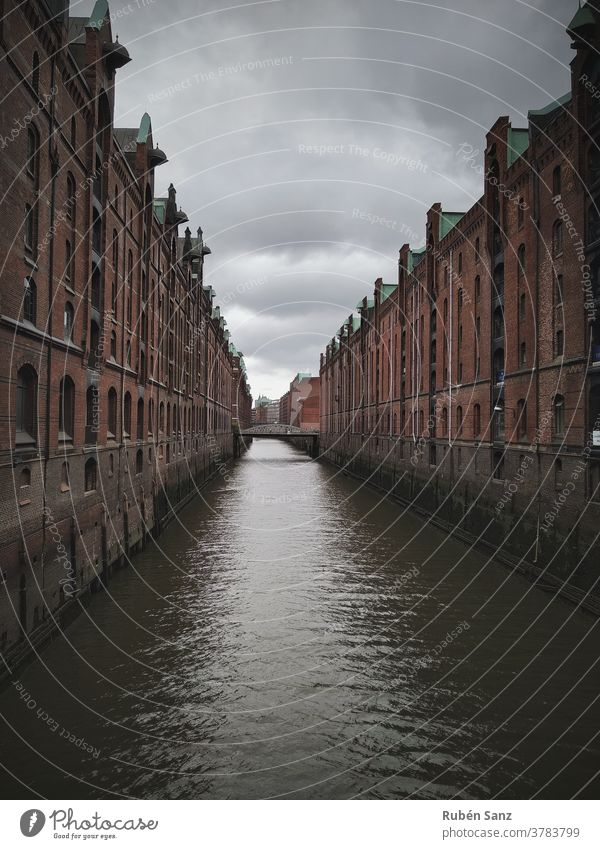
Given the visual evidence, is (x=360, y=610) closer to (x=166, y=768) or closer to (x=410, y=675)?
(x=410, y=675)

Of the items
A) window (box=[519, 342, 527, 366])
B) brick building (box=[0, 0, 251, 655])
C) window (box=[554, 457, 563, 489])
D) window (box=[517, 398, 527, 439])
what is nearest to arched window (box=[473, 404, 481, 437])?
window (box=[517, 398, 527, 439])

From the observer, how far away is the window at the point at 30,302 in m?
11.7

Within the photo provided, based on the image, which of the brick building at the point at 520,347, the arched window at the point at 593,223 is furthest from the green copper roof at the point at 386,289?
the arched window at the point at 593,223

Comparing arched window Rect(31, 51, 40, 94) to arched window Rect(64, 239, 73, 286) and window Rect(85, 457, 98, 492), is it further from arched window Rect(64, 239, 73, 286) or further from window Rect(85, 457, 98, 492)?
window Rect(85, 457, 98, 492)

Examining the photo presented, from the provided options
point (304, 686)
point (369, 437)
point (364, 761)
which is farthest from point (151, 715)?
point (369, 437)

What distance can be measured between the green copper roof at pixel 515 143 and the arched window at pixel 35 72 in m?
17.8

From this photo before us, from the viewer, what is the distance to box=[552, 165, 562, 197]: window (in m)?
17.7

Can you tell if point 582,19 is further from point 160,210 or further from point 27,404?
point 160,210

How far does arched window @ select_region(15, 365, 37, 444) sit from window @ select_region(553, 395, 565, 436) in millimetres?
15227

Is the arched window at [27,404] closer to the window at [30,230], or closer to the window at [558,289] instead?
the window at [30,230]

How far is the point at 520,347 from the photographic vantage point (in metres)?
20.9

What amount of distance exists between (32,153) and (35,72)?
184cm

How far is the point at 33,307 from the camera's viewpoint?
1200 cm

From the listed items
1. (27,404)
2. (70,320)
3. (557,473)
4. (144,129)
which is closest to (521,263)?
(557,473)
